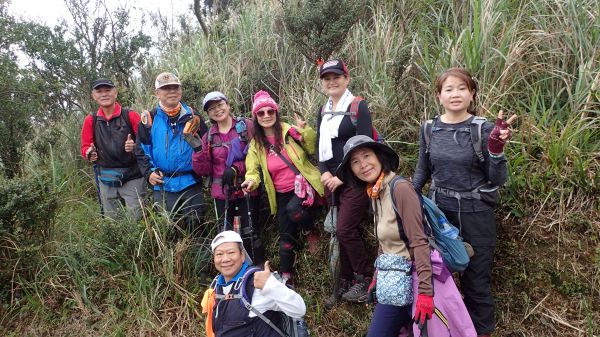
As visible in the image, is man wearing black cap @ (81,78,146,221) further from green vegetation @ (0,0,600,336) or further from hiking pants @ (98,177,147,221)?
green vegetation @ (0,0,600,336)

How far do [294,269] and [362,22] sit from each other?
3711 millimetres

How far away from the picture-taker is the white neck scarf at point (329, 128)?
3.57 meters

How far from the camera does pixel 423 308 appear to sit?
239 centimetres

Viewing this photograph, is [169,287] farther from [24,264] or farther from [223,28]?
[223,28]

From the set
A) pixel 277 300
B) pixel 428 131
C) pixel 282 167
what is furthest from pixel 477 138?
pixel 282 167

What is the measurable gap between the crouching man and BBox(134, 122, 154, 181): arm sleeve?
1.66 metres

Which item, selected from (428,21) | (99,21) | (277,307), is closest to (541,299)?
(277,307)

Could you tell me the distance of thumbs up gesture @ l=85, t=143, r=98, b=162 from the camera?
447 cm

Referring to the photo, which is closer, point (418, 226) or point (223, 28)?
point (418, 226)

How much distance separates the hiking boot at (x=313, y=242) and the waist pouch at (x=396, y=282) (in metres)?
1.58

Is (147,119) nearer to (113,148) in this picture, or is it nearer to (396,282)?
(113,148)

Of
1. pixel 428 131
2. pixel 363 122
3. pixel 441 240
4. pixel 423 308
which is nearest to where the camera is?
pixel 423 308

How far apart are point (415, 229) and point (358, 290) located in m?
1.42

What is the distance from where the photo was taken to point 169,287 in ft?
13.3
